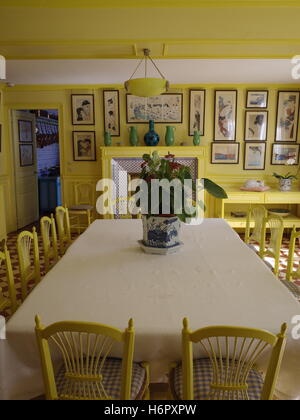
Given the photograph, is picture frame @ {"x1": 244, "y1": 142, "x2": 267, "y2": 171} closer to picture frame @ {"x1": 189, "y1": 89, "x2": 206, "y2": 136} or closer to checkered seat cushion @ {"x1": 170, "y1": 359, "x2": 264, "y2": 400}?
picture frame @ {"x1": 189, "y1": 89, "x2": 206, "y2": 136}

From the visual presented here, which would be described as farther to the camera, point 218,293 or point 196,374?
point 218,293

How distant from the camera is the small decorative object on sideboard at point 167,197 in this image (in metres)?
2.30

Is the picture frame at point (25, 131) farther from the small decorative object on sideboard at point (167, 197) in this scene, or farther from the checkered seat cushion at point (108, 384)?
the checkered seat cushion at point (108, 384)

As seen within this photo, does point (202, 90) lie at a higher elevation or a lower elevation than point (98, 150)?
higher

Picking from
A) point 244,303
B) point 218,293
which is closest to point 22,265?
point 218,293

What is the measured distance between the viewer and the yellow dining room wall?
591 centimetres

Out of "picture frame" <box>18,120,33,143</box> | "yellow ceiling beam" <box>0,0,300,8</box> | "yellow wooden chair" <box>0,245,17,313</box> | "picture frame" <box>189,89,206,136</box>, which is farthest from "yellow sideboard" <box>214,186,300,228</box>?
"yellow wooden chair" <box>0,245,17,313</box>

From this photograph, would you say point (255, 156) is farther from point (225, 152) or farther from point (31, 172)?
point (31, 172)

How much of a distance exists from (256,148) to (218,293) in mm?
4800

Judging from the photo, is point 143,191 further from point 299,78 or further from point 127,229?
point 299,78

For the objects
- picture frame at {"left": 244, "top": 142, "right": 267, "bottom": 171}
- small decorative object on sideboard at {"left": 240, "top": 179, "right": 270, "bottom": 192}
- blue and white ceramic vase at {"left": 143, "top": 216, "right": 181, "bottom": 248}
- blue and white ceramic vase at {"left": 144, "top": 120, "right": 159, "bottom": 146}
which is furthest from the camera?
picture frame at {"left": 244, "top": 142, "right": 267, "bottom": 171}

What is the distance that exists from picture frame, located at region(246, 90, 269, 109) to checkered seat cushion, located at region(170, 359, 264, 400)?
5227 millimetres

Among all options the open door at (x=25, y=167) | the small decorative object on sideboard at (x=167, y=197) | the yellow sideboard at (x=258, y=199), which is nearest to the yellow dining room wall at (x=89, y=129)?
the open door at (x=25, y=167)
